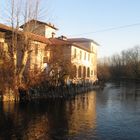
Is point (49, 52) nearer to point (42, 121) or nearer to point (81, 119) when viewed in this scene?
point (81, 119)

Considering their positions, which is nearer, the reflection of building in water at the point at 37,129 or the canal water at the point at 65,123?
the reflection of building in water at the point at 37,129

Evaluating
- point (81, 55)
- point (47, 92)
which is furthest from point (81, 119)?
point (81, 55)

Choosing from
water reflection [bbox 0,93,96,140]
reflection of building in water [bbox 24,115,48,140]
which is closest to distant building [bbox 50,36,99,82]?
water reflection [bbox 0,93,96,140]

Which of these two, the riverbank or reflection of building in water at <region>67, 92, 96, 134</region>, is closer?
reflection of building in water at <region>67, 92, 96, 134</region>

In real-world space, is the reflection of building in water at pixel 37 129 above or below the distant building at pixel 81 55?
below

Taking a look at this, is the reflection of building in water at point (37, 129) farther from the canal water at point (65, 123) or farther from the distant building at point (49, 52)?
the distant building at point (49, 52)

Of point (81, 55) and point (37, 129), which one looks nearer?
point (37, 129)

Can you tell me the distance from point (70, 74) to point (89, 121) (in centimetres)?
2354

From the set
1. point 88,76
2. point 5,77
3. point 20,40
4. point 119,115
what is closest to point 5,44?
point 20,40

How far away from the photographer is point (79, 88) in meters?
55.0

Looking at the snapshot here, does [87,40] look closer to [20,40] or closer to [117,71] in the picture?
[20,40]

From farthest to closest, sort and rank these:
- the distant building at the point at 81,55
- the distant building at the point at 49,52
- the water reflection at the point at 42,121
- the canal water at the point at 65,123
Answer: the distant building at the point at 81,55
the distant building at the point at 49,52
the water reflection at the point at 42,121
the canal water at the point at 65,123

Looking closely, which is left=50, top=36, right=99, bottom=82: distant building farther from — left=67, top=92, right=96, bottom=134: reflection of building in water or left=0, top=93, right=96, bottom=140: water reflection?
left=67, top=92, right=96, bottom=134: reflection of building in water

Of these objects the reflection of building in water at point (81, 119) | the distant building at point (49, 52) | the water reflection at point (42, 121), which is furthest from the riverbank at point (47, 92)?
the reflection of building in water at point (81, 119)
